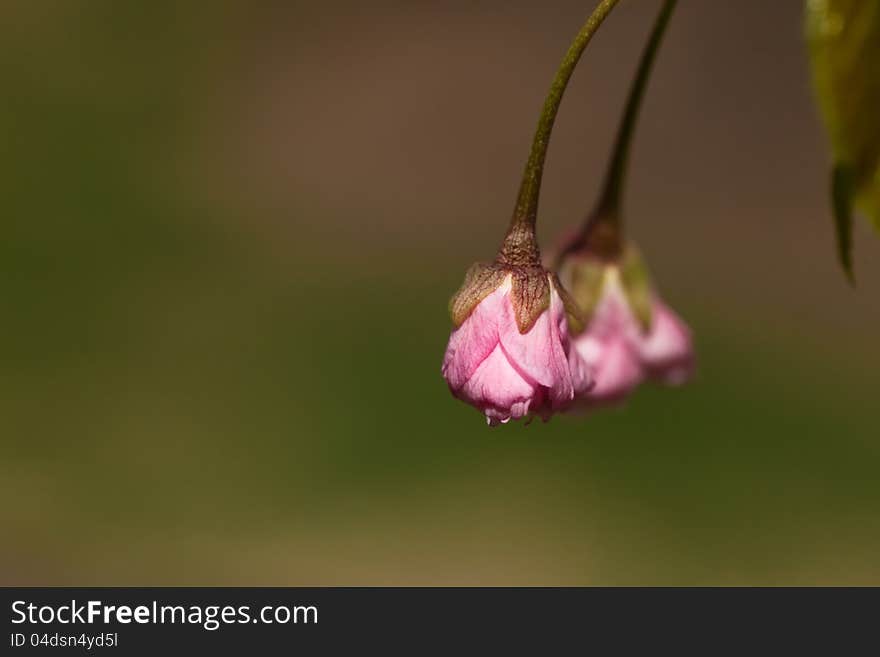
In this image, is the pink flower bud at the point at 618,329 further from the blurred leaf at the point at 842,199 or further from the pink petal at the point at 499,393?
the blurred leaf at the point at 842,199

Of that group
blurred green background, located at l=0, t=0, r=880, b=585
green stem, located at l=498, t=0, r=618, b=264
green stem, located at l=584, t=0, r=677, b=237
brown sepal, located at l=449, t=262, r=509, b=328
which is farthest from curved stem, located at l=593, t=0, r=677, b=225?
blurred green background, located at l=0, t=0, r=880, b=585

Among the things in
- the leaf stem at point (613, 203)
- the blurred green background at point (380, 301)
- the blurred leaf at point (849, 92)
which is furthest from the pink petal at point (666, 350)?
the blurred green background at point (380, 301)

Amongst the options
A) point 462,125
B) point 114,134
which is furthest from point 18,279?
point 462,125

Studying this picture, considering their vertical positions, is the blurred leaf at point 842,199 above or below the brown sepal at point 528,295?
below

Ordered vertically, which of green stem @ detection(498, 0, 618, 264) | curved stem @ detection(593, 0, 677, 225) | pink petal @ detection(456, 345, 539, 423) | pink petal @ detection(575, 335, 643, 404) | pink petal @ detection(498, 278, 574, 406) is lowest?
pink petal @ detection(456, 345, 539, 423)

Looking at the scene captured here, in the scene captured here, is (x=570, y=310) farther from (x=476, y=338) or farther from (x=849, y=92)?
(x=849, y=92)

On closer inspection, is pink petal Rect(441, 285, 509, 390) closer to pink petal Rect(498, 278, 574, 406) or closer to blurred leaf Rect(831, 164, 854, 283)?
pink petal Rect(498, 278, 574, 406)
